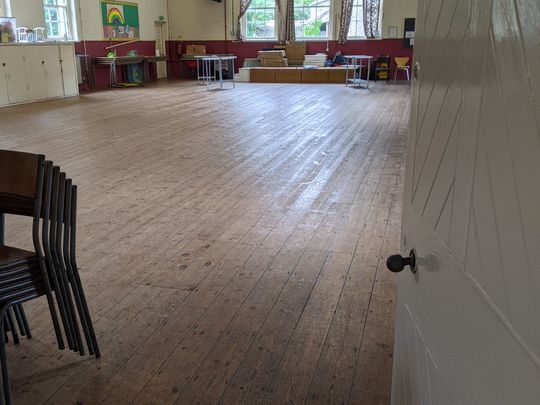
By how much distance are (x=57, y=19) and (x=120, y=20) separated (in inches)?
95.5

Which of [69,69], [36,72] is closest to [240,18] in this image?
[69,69]

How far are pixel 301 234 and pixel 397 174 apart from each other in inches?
73.3

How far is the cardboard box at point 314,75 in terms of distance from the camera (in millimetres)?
14969

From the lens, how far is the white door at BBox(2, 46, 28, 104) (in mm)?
9938

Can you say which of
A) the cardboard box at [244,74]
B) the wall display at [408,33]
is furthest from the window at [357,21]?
the cardboard box at [244,74]

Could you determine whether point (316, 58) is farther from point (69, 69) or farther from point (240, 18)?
point (69, 69)

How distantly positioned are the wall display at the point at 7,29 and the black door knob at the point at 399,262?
35.1 ft

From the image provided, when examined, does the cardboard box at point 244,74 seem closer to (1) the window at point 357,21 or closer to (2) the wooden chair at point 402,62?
(1) the window at point 357,21

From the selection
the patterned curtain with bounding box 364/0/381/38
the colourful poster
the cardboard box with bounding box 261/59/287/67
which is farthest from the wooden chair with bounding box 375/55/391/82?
the colourful poster

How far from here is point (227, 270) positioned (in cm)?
287

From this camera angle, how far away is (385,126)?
25.2ft

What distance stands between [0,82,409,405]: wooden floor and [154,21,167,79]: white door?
412 inches

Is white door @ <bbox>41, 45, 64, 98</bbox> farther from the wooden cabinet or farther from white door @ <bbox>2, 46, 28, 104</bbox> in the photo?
white door @ <bbox>2, 46, 28, 104</bbox>

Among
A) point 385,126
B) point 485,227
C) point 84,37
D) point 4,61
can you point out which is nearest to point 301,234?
point 485,227
